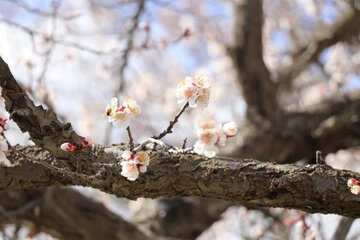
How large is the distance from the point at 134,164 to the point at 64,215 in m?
1.87

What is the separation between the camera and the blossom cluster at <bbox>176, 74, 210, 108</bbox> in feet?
5.12

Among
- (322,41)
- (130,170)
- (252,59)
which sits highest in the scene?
(322,41)

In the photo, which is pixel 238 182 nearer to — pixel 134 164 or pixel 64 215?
pixel 134 164

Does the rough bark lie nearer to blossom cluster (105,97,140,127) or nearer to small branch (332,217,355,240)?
small branch (332,217,355,240)

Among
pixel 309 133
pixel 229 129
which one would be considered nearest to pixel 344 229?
pixel 229 129

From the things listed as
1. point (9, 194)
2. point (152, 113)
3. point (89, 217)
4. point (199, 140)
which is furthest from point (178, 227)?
point (152, 113)

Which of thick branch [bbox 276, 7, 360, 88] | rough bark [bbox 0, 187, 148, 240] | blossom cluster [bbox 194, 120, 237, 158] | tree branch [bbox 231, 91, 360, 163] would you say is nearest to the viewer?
blossom cluster [bbox 194, 120, 237, 158]

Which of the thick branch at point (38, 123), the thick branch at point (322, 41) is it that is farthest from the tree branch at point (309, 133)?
the thick branch at point (38, 123)

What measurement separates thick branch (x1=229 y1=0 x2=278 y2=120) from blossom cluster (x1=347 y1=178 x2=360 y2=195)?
2879 millimetres

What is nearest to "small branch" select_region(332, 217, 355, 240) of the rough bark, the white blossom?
the white blossom

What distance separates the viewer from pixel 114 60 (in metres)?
4.24

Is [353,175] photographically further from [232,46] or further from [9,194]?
[232,46]

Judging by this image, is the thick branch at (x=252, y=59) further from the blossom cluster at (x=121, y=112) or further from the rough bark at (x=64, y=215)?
the blossom cluster at (x=121, y=112)

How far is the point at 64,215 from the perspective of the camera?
3297 mm
